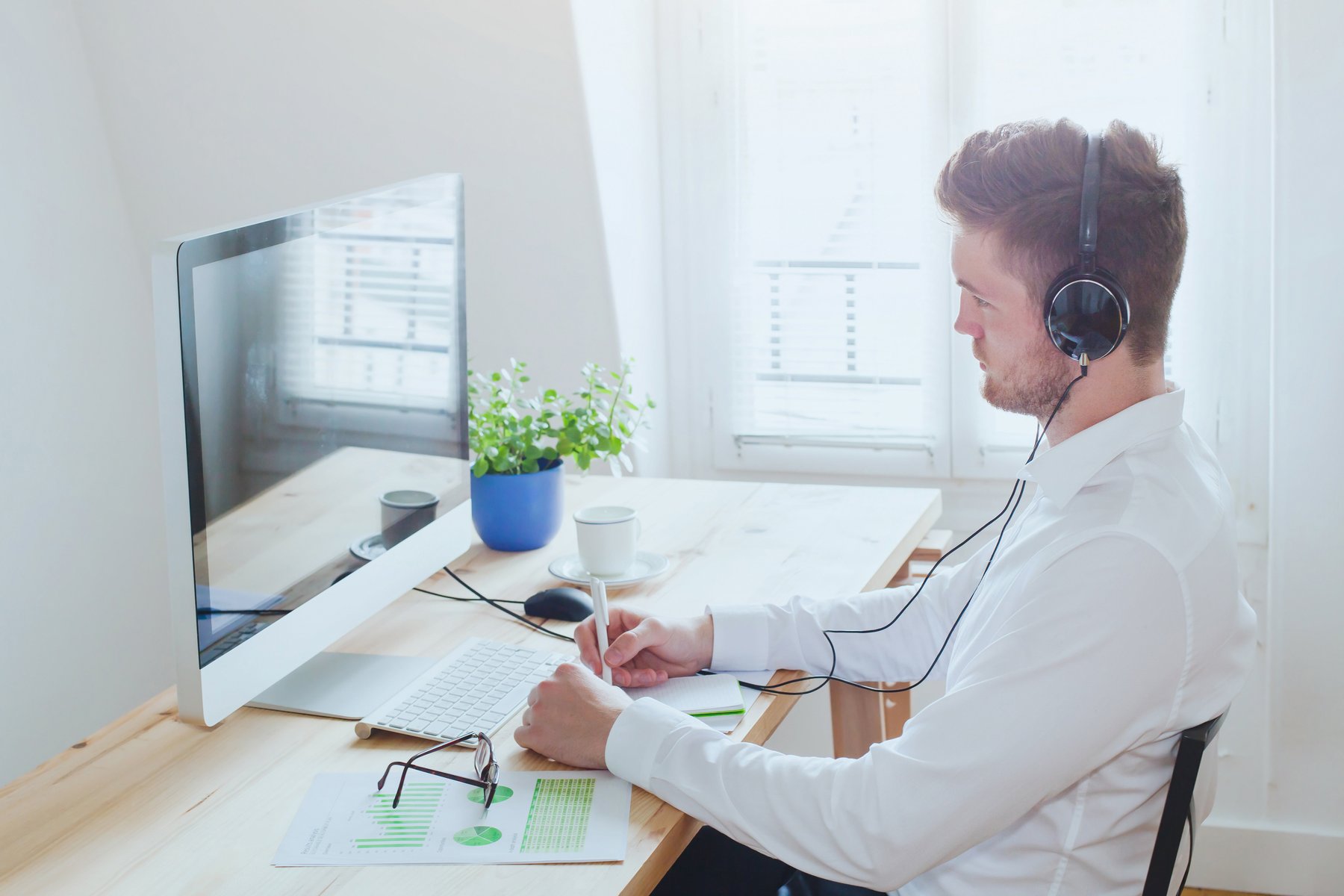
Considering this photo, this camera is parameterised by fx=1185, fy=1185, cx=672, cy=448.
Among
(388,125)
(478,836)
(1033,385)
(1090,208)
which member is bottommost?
(478,836)

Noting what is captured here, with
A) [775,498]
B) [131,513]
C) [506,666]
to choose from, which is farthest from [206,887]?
[131,513]

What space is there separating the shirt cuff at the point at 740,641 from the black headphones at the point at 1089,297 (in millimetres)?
484

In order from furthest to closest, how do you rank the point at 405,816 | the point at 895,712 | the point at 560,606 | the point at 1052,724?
1. the point at 895,712
2. the point at 560,606
3. the point at 405,816
4. the point at 1052,724

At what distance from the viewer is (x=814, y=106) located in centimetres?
238

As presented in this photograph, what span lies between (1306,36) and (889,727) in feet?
4.26

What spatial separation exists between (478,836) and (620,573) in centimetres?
62

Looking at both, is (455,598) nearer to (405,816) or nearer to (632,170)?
(405,816)

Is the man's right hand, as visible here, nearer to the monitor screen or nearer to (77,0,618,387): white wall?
the monitor screen

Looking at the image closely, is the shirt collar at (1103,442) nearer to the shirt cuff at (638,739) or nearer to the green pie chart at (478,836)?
the shirt cuff at (638,739)

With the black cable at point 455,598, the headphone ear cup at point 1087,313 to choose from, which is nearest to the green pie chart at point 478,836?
the black cable at point 455,598

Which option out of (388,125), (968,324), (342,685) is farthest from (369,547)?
(388,125)

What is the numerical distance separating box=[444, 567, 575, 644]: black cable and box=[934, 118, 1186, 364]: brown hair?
0.69 meters

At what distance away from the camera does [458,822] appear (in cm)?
101

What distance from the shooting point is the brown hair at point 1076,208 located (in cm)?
102
